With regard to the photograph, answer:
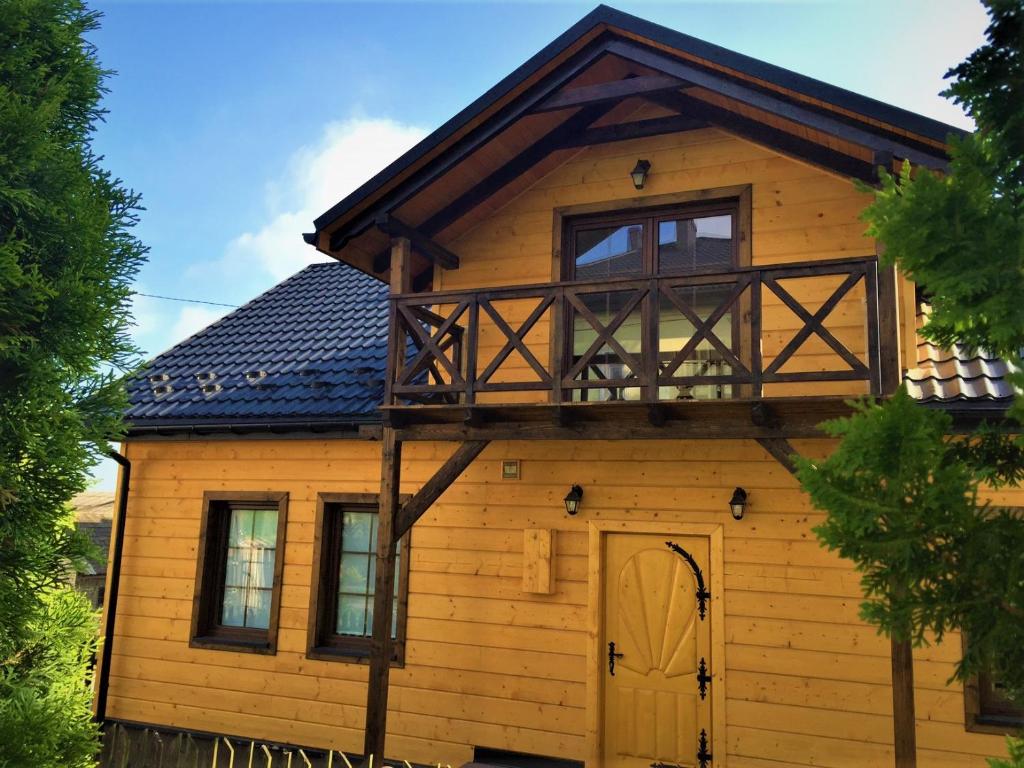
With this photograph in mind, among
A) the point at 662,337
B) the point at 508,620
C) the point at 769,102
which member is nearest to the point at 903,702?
the point at 508,620

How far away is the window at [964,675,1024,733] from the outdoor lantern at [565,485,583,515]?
11.3 feet

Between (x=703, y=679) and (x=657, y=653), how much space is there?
45 centimetres

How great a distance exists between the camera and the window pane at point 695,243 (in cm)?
765

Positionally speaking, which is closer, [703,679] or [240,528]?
[703,679]

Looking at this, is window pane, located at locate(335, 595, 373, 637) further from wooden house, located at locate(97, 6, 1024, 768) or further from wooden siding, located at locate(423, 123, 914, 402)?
wooden siding, located at locate(423, 123, 914, 402)

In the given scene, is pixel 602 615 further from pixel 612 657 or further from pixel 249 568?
pixel 249 568

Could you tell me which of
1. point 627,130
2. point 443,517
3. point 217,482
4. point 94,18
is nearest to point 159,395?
point 217,482

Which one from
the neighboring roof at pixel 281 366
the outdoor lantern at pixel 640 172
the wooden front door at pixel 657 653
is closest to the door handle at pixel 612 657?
the wooden front door at pixel 657 653

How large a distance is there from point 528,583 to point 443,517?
1150mm

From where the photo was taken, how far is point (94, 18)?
16.0 ft

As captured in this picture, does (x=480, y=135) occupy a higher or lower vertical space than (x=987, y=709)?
higher

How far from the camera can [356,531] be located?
8.59 meters

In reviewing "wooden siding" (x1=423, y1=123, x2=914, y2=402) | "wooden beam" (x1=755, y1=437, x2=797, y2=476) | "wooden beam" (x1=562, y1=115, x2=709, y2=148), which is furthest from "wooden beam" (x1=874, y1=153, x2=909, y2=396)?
"wooden beam" (x1=562, y1=115, x2=709, y2=148)

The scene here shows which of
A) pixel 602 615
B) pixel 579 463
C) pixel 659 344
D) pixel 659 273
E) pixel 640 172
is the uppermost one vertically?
pixel 640 172
